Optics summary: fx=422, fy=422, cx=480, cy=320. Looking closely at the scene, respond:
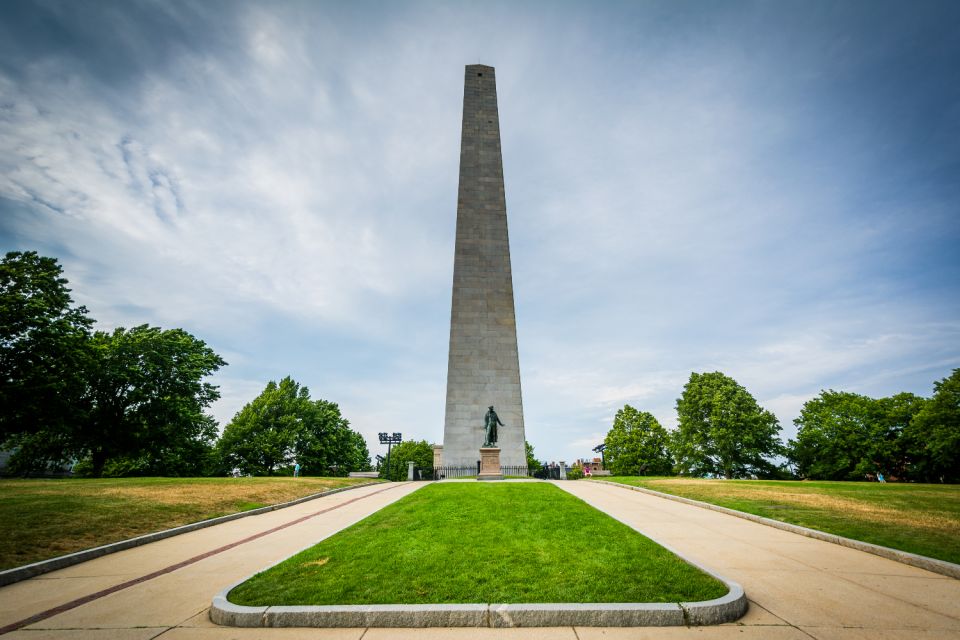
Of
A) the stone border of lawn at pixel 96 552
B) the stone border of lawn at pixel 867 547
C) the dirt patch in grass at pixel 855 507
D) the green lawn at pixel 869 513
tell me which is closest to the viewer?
the stone border of lawn at pixel 867 547

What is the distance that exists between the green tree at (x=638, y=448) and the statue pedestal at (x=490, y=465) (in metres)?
27.8

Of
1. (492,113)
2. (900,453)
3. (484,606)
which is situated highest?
(492,113)

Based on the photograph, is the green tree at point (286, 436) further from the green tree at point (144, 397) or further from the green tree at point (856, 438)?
the green tree at point (856, 438)

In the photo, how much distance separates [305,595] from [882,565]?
9566mm

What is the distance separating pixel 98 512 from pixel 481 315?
27.6 metres

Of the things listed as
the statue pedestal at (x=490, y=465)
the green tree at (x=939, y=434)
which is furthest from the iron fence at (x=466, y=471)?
the green tree at (x=939, y=434)

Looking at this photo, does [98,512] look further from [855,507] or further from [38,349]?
[855,507]

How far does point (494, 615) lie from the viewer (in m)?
5.09

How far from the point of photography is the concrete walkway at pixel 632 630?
4898 millimetres

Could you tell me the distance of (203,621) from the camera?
5.34 metres

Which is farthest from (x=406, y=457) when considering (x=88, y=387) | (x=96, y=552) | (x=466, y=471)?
(x=96, y=552)

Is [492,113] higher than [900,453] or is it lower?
higher

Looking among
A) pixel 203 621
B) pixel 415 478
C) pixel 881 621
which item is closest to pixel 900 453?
pixel 415 478

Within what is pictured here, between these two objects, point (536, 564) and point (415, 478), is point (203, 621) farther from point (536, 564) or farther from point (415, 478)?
point (415, 478)
